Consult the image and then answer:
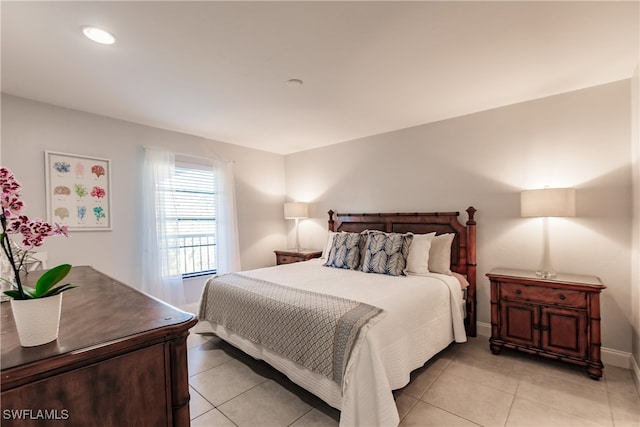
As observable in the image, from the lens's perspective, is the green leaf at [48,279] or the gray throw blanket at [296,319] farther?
the gray throw blanket at [296,319]

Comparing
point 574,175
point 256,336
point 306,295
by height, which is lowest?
point 256,336

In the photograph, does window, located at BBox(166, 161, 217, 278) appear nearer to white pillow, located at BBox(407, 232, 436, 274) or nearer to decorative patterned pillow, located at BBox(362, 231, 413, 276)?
decorative patterned pillow, located at BBox(362, 231, 413, 276)

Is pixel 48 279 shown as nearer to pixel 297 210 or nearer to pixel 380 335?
pixel 380 335

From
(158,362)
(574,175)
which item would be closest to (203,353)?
(158,362)

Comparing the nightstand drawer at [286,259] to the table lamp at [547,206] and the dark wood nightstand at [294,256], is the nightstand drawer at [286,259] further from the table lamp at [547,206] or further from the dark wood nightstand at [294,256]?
the table lamp at [547,206]

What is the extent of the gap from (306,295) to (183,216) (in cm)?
250

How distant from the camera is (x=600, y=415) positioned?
1867 mm

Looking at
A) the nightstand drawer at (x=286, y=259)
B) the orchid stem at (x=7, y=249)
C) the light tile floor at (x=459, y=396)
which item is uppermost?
Answer: the orchid stem at (x=7, y=249)

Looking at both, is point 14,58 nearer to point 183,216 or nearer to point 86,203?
point 86,203

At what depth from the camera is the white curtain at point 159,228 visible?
3480mm

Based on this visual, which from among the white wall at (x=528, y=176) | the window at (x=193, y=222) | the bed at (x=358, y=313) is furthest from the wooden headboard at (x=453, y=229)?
the window at (x=193, y=222)

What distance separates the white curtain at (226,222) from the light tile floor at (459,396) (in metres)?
1.70

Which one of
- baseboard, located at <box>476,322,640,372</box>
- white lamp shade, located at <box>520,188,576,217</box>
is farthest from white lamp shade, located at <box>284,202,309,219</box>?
baseboard, located at <box>476,322,640,372</box>

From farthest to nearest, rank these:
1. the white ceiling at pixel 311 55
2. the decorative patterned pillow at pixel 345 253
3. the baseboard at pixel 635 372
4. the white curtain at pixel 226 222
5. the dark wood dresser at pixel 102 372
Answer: the white curtain at pixel 226 222
the decorative patterned pillow at pixel 345 253
the baseboard at pixel 635 372
the white ceiling at pixel 311 55
the dark wood dresser at pixel 102 372
